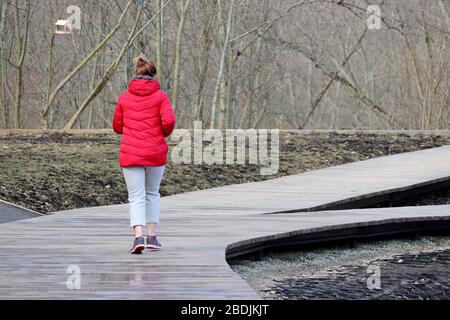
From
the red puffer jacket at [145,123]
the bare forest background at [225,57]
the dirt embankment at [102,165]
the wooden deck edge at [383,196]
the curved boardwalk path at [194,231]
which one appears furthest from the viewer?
the bare forest background at [225,57]

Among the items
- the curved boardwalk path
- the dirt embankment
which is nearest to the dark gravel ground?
the curved boardwalk path

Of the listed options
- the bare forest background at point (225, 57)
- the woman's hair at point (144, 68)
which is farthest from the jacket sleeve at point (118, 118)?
the bare forest background at point (225, 57)

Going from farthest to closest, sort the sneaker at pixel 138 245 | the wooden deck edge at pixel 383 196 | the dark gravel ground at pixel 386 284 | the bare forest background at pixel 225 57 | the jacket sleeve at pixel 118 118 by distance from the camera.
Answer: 1. the bare forest background at pixel 225 57
2. the wooden deck edge at pixel 383 196
3. the jacket sleeve at pixel 118 118
4. the sneaker at pixel 138 245
5. the dark gravel ground at pixel 386 284

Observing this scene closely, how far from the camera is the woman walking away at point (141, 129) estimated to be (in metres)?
10.0

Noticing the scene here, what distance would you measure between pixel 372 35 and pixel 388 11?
42.3 feet

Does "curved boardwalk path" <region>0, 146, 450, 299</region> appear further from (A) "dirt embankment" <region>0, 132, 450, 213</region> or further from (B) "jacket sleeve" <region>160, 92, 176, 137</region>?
(B) "jacket sleeve" <region>160, 92, 176, 137</region>

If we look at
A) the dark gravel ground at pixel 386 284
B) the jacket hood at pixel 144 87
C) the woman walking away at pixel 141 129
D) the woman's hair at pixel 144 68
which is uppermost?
the woman's hair at pixel 144 68

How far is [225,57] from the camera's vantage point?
31.1 m

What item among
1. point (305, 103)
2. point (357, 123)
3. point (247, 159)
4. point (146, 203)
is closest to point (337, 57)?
point (357, 123)

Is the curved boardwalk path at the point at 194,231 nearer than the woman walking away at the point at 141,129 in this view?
Yes

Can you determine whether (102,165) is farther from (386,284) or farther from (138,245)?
(386,284)

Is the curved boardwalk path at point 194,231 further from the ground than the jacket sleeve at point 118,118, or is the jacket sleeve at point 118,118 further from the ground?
the jacket sleeve at point 118,118

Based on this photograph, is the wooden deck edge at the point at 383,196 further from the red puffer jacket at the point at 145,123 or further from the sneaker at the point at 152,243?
the red puffer jacket at the point at 145,123

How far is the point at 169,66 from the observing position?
3650 cm
